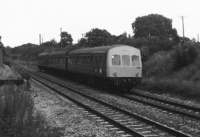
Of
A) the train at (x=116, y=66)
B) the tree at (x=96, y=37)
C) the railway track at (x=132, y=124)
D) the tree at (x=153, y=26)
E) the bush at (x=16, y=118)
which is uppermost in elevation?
the tree at (x=153, y=26)

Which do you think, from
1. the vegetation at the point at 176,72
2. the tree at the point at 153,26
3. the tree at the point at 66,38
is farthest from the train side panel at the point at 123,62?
the tree at the point at 66,38

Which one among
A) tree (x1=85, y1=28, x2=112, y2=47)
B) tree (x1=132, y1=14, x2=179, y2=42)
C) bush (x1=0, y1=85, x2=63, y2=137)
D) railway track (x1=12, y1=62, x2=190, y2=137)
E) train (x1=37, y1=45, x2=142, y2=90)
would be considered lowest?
railway track (x1=12, y1=62, x2=190, y2=137)

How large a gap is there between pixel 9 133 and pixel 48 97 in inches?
346

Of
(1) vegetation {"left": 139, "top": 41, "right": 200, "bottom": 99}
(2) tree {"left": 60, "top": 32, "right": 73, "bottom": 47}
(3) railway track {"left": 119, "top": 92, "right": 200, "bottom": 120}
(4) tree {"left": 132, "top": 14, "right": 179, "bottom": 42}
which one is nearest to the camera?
(3) railway track {"left": 119, "top": 92, "right": 200, "bottom": 120}

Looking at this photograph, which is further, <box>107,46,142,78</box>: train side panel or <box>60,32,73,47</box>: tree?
<box>60,32,73,47</box>: tree

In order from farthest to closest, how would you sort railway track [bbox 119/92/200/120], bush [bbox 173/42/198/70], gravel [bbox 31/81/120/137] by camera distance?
bush [bbox 173/42/198/70] → railway track [bbox 119/92/200/120] → gravel [bbox 31/81/120/137]

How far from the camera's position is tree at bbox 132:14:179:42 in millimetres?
62344

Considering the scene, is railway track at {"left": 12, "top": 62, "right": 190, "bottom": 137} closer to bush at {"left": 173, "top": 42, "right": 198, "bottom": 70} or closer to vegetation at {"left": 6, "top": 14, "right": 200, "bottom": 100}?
vegetation at {"left": 6, "top": 14, "right": 200, "bottom": 100}

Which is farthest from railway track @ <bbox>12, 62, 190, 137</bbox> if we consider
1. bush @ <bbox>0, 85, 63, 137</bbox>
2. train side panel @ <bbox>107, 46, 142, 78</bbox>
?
train side panel @ <bbox>107, 46, 142, 78</bbox>

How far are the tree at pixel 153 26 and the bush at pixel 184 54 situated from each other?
4003 cm

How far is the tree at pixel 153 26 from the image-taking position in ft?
205

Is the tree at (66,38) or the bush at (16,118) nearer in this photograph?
the bush at (16,118)

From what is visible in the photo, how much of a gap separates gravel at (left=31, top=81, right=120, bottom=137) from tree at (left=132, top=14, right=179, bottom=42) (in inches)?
1994

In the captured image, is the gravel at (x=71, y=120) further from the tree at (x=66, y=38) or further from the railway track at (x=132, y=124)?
the tree at (x=66, y=38)
